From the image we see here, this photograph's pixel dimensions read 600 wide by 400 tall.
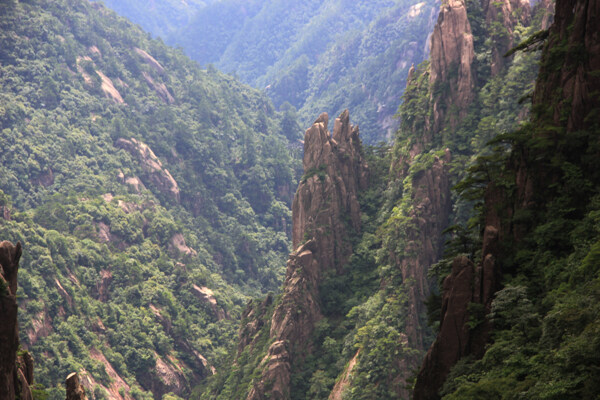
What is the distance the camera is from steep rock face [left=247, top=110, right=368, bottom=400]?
75688 mm

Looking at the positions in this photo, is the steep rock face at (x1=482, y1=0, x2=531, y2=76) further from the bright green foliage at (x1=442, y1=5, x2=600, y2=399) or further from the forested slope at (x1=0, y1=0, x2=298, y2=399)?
the forested slope at (x1=0, y1=0, x2=298, y2=399)

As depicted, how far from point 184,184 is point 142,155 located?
14.0 m

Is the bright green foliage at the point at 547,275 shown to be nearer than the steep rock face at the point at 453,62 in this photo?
Yes

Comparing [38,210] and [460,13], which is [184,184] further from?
[460,13]

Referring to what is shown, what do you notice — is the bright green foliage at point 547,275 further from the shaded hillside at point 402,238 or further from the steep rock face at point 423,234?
the shaded hillside at point 402,238

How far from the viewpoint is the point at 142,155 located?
180 m

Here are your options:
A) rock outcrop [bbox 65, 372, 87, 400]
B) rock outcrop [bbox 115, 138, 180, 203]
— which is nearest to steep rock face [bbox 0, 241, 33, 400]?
rock outcrop [bbox 65, 372, 87, 400]

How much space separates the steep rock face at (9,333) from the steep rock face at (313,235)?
43.6 m

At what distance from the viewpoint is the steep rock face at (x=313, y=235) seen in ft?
248

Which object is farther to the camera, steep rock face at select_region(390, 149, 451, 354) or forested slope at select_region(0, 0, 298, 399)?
forested slope at select_region(0, 0, 298, 399)

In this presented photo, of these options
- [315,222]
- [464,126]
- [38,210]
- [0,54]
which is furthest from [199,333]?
[0,54]

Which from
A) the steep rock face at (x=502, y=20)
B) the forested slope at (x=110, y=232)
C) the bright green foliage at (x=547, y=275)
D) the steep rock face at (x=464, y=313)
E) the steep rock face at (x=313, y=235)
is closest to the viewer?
the bright green foliage at (x=547, y=275)

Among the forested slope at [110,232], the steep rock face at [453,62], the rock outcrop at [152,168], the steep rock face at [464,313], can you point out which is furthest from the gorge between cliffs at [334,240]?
the rock outcrop at [152,168]

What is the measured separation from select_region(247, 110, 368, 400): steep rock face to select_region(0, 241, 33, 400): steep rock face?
43.6 meters
